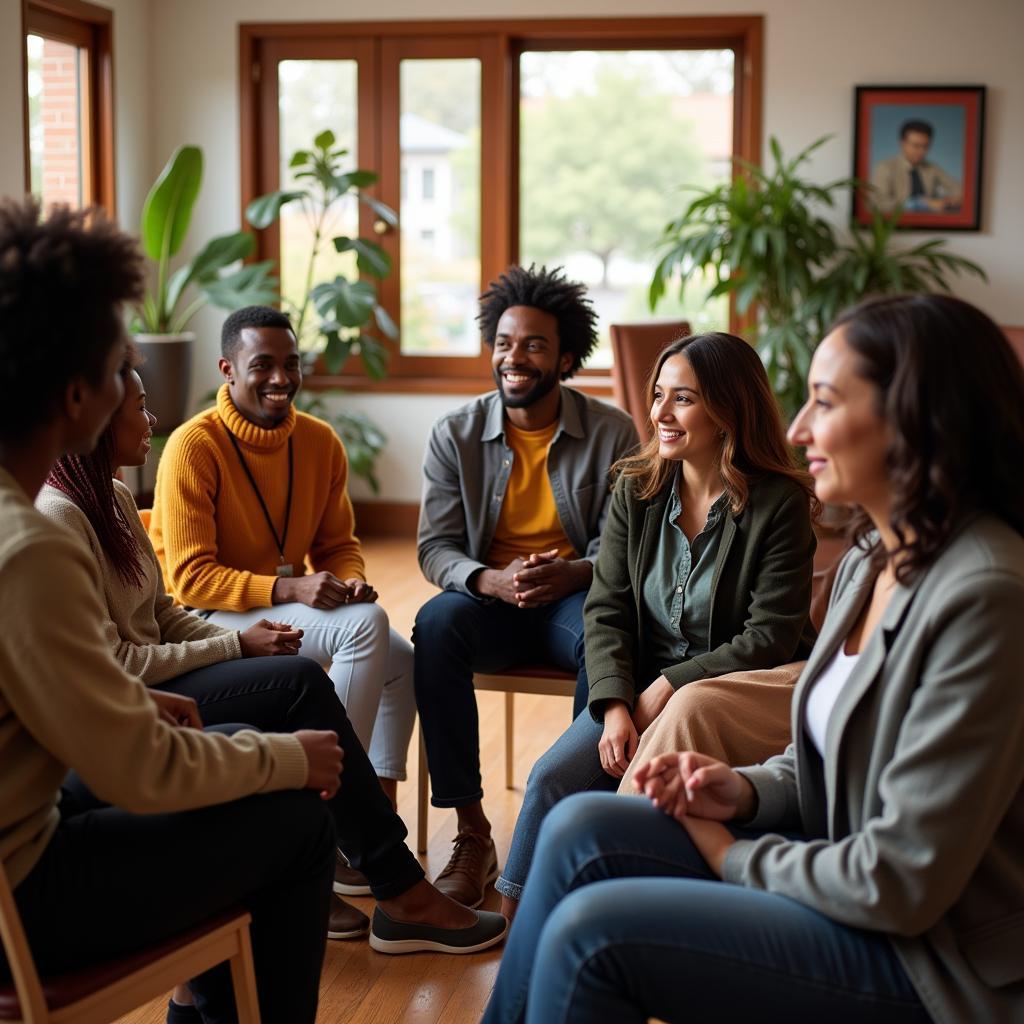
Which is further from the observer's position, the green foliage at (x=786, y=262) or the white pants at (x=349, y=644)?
the green foliage at (x=786, y=262)

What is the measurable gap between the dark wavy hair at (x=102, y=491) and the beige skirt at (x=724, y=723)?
884 millimetres

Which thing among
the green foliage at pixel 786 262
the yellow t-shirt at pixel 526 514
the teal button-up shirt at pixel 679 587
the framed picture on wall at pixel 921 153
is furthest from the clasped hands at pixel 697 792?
the framed picture on wall at pixel 921 153

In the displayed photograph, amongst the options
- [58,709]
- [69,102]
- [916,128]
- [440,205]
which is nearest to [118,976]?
[58,709]

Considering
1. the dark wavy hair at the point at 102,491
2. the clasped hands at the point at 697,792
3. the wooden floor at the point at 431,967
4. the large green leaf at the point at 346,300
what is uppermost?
the large green leaf at the point at 346,300

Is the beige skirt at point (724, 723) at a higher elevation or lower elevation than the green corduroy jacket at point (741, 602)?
lower

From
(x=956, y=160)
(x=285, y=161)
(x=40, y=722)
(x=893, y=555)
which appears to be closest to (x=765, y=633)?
(x=893, y=555)

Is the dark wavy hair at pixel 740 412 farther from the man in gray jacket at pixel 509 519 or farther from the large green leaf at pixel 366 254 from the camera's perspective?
the large green leaf at pixel 366 254

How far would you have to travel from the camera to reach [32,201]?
1.40 meters

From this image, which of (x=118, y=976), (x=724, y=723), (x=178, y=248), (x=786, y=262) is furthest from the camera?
(x=178, y=248)

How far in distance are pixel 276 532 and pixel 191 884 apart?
1379mm

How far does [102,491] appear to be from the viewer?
2.11 metres

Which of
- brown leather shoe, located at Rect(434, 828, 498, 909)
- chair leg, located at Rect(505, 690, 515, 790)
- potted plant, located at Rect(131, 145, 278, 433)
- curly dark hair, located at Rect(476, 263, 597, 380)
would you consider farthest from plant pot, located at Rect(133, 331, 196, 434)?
brown leather shoe, located at Rect(434, 828, 498, 909)

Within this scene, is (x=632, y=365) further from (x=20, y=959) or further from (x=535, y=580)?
(x=20, y=959)

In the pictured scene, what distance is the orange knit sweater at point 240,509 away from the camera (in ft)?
8.65
